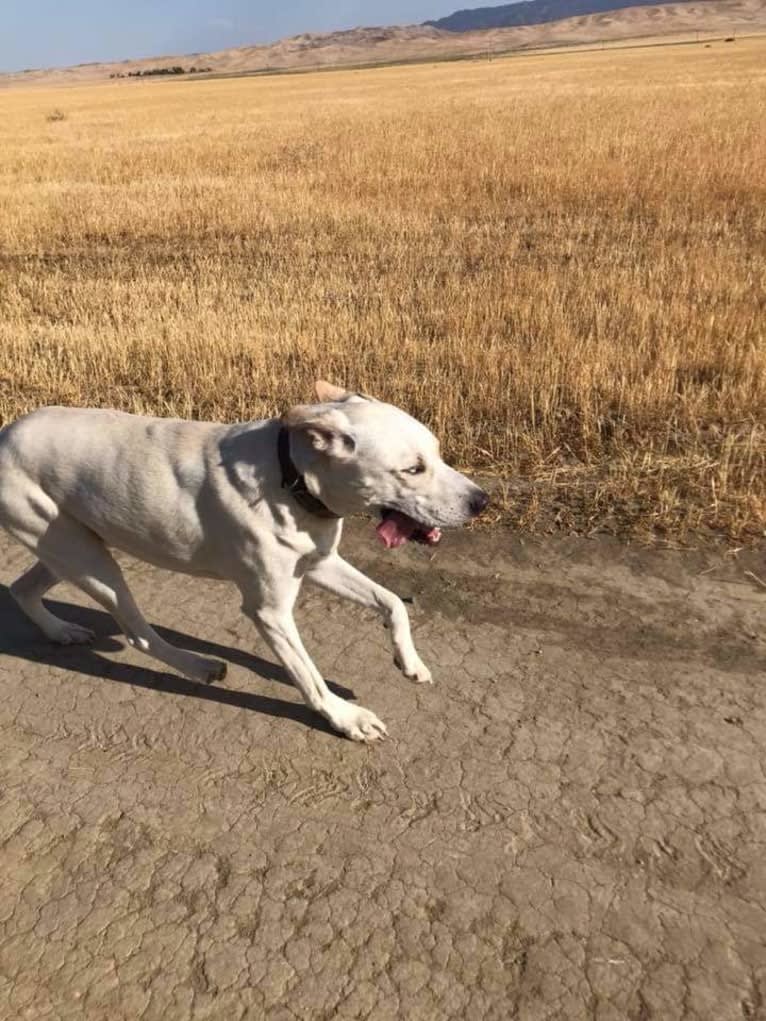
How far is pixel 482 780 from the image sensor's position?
3275mm

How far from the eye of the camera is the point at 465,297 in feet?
30.6

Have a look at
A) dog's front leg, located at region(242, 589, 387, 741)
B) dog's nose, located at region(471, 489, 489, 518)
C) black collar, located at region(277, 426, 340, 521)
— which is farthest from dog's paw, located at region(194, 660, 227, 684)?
dog's nose, located at region(471, 489, 489, 518)

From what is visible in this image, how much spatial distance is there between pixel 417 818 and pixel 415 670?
0.82 m

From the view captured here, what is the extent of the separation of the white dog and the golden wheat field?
1875mm

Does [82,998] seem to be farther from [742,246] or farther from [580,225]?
[580,225]

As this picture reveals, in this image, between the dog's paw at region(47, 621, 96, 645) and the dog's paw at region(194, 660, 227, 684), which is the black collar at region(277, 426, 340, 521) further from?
the dog's paw at region(47, 621, 96, 645)

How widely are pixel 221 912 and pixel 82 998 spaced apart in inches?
19.0

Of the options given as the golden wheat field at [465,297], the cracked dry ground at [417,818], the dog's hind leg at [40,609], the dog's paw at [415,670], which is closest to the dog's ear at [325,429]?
the dog's paw at [415,670]

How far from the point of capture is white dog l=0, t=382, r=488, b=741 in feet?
11.1

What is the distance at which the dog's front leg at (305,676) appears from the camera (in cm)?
356

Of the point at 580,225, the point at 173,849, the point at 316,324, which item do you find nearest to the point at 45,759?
the point at 173,849

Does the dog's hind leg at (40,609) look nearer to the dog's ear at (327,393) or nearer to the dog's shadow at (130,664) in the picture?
the dog's shadow at (130,664)

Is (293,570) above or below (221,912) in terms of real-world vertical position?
above

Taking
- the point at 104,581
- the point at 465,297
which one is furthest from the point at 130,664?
the point at 465,297
